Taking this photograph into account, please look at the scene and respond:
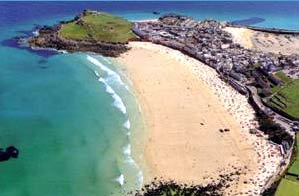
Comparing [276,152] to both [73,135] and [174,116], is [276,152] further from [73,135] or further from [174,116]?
[73,135]

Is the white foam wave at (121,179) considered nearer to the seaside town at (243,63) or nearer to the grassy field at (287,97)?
the seaside town at (243,63)

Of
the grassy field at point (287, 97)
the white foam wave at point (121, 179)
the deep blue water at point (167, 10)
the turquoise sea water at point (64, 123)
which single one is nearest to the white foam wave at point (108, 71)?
the turquoise sea water at point (64, 123)

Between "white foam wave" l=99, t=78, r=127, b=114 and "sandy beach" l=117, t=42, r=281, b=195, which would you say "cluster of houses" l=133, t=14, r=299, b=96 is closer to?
"sandy beach" l=117, t=42, r=281, b=195

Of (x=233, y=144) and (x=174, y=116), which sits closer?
(x=233, y=144)

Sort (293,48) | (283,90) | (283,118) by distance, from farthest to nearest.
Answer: (293,48)
(283,90)
(283,118)

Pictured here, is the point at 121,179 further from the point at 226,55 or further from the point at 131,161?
the point at 226,55

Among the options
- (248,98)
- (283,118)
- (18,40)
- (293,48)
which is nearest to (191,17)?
(293,48)
